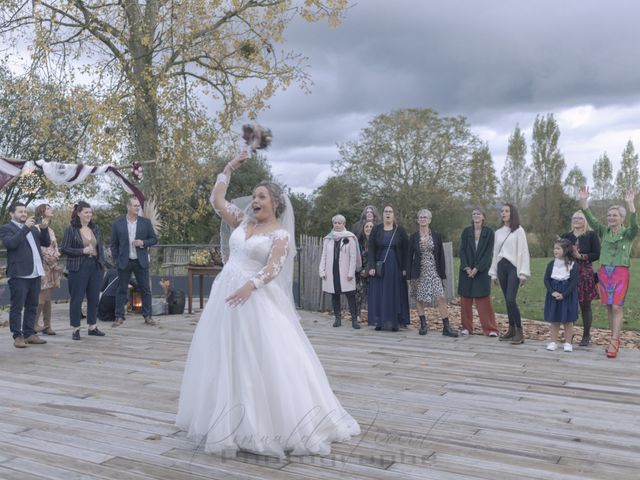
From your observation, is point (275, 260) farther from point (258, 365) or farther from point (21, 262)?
point (21, 262)

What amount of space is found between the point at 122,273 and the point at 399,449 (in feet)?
21.0

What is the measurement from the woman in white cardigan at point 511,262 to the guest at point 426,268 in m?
0.79

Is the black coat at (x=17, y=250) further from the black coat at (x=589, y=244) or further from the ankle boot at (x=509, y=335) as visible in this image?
the black coat at (x=589, y=244)

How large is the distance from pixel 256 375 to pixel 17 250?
4.80 m

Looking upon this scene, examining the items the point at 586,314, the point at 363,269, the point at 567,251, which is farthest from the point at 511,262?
the point at 363,269

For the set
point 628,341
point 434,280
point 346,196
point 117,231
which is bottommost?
point 628,341

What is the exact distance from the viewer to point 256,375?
373cm

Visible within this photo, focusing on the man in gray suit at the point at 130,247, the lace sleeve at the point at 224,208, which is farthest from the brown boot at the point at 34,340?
the lace sleeve at the point at 224,208

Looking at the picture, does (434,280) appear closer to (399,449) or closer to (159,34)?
(399,449)

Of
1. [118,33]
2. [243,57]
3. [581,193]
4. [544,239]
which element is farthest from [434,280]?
[544,239]

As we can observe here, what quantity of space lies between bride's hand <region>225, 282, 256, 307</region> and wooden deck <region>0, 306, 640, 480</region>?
3.10ft

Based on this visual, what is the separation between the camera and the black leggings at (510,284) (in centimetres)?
799

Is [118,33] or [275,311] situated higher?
[118,33]

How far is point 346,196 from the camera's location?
127 feet
